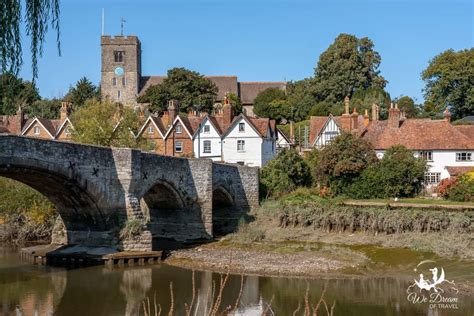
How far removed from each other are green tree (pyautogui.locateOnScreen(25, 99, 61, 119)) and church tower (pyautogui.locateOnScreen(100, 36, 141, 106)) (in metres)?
6.23

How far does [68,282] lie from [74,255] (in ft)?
11.9

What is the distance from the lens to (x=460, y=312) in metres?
19.5

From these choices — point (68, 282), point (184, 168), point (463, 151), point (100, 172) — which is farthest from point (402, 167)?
point (68, 282)

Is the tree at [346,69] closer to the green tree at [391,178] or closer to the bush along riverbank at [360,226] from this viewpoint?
the green tree at [391,178]

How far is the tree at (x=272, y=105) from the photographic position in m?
71.2

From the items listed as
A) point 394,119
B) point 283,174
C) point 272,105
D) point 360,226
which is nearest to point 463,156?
Result: point 394,119

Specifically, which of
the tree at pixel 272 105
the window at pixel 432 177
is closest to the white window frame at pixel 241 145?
the window at pixel 432 177

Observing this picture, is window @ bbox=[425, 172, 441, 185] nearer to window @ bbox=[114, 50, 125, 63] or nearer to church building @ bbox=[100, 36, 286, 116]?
church building @ bbox=[100, 36, 286, 116]

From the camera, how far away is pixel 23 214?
36.0 meters

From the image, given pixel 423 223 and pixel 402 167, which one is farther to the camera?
pixel 402 167

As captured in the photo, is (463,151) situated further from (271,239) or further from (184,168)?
(184,168)

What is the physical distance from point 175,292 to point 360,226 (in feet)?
45.7

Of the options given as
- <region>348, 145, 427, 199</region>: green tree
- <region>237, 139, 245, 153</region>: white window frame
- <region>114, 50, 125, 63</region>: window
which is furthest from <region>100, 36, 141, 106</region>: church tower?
<region>348, 145, 427, 199</region>: green tree

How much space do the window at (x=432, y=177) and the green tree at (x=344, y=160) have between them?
15.2 feet
